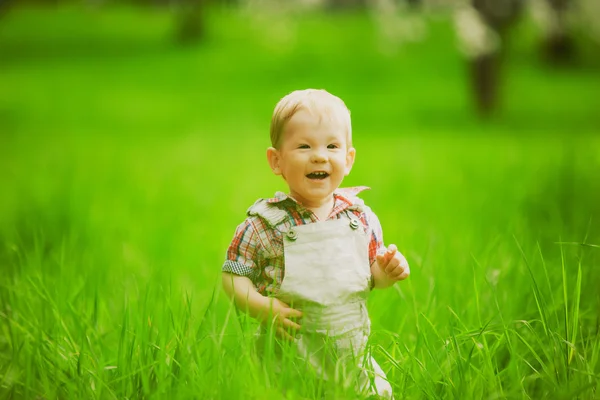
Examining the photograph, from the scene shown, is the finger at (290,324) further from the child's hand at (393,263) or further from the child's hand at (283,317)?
the child's hand at (393,263)

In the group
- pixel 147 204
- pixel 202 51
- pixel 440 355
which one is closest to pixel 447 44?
pixel 202 51

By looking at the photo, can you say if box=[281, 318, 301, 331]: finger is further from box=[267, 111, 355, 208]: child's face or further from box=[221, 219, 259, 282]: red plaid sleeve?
box=[267, 111, 355, 208]: child's face

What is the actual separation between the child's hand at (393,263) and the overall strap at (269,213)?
30 cm

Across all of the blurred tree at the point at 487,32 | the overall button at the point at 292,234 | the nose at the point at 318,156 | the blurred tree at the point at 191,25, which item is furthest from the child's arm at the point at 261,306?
the blurred tree at the point at 191,25

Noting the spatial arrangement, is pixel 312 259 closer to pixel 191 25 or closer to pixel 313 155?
pixel 313 155

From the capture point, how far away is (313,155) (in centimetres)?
193

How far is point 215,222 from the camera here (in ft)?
16.0

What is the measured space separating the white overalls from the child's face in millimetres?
102

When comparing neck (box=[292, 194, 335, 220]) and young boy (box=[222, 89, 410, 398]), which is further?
neck (box=[292, 194, 335, 220])

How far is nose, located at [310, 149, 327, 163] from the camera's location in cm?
192

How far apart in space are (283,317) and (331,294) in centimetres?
15

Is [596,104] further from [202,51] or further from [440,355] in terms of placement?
[440,355]

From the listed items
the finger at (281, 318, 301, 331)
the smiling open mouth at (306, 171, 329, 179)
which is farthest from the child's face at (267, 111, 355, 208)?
the finger at (281, 318, 301, 331)

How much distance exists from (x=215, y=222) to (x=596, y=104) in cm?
1288
